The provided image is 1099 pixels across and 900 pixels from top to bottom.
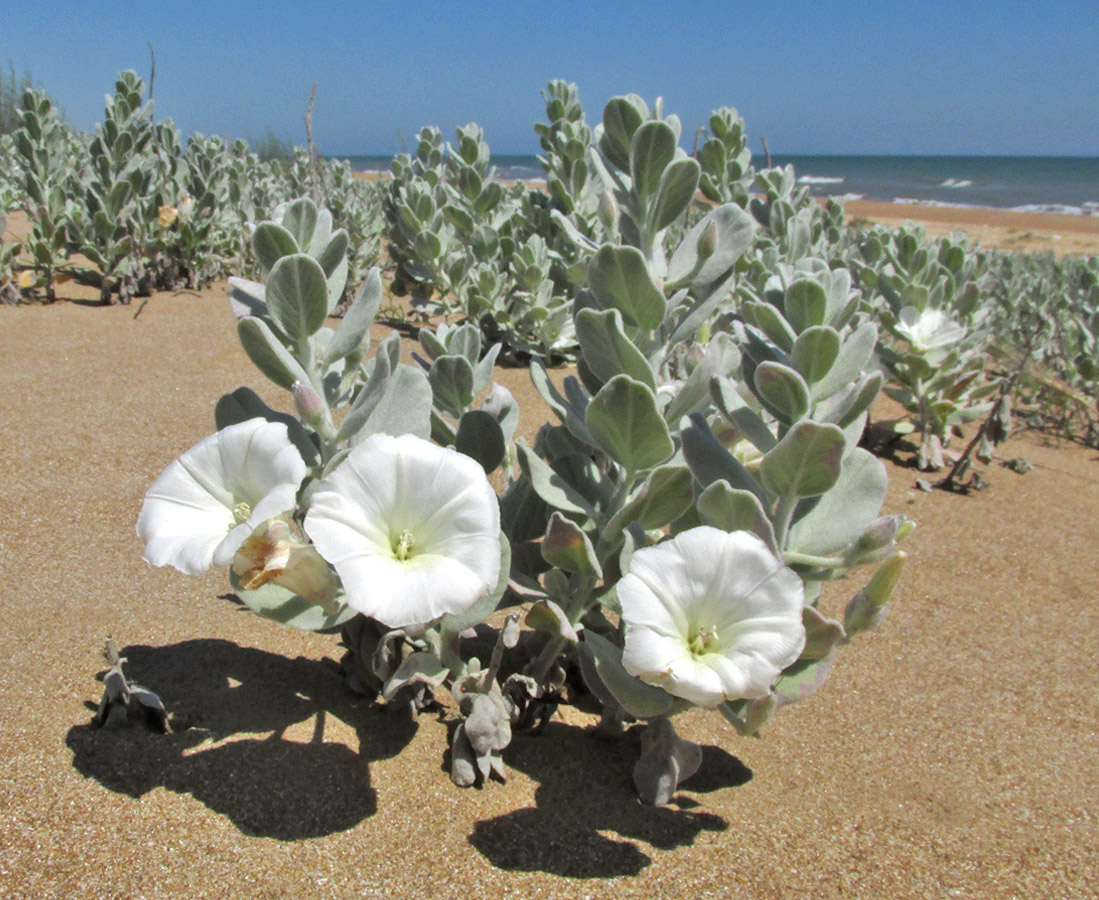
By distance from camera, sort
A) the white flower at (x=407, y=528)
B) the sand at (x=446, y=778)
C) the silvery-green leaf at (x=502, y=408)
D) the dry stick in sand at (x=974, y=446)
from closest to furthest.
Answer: the white flower at (x=407, y=528) < the sand at (x=446, y=778) < the silvery-green leaf at (x=502, y=408) < the dry stick in sand at (x=974, y=446)

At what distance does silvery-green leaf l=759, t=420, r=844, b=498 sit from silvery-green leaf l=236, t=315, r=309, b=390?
2.65 feet

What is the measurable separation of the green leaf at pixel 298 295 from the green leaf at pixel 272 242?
56mm

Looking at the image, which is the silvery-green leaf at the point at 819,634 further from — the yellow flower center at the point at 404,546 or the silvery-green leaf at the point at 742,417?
the yellow flower center at the point at 404,546

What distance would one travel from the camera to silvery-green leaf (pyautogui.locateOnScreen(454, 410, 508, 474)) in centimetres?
151

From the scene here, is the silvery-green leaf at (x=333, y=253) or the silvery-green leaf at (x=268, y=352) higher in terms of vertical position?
the silvery-green leaf at (x=333, y=253)

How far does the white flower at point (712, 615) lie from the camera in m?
1.15

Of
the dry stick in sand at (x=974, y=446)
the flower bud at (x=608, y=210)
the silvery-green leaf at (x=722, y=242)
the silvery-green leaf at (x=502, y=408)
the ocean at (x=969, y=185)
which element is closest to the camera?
the silvery-green leaf at (x=722, y=242)

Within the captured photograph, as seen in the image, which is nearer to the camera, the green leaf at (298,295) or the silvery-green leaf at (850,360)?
the green leaf at (298,295)

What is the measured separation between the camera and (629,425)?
133cm

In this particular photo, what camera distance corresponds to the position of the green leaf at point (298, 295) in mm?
1293

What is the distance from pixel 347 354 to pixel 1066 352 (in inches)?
242

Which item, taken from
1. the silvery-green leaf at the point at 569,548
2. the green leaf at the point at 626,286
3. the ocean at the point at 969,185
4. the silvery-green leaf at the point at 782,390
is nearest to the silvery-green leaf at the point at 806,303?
the silvery-green leaf at the point at 782,390

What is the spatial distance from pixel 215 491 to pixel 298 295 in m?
0.35

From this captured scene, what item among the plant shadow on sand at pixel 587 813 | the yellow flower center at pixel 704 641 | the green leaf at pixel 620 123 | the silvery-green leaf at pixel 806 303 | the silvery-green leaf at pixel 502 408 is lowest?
the plant shadow on sand at pixel 587 813
